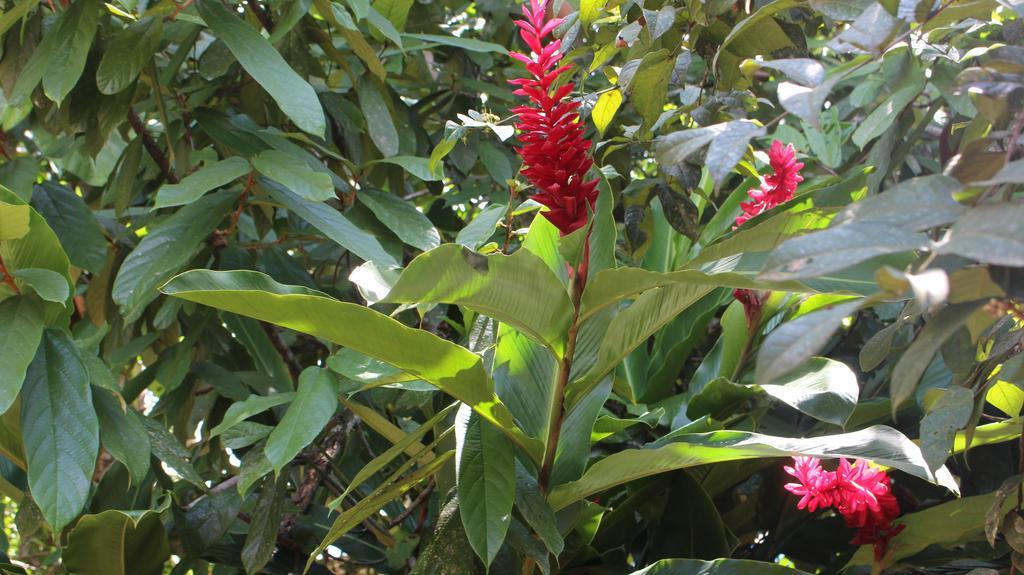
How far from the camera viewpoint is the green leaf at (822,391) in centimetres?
87

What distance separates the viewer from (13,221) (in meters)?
1.00

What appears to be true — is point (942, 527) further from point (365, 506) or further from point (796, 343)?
point (796, 343)

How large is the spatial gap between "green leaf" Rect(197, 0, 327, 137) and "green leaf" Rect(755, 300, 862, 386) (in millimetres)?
806

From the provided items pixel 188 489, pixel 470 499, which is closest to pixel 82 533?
pixel 188 489

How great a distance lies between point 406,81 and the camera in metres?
2.14

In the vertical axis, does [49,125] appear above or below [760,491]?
above

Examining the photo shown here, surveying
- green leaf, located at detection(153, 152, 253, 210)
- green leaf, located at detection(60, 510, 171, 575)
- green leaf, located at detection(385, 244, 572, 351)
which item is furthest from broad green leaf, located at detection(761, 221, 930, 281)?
green leaf, located at detection(60, 510, 171, 575)

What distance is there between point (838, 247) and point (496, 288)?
14.5 inches

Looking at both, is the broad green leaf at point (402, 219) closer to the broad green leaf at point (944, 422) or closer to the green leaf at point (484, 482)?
the green leaf at point (484, 482)

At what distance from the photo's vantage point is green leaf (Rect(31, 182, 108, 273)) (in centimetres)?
149

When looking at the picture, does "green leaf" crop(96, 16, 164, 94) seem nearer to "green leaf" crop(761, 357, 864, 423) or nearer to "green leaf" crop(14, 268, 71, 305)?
"green leaf" crop(14, 268, 71, 305)

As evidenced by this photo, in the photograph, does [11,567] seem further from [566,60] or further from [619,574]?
[566,60]

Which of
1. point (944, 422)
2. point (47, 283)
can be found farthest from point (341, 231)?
point (944, 422)

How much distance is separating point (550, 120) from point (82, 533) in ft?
2.63
